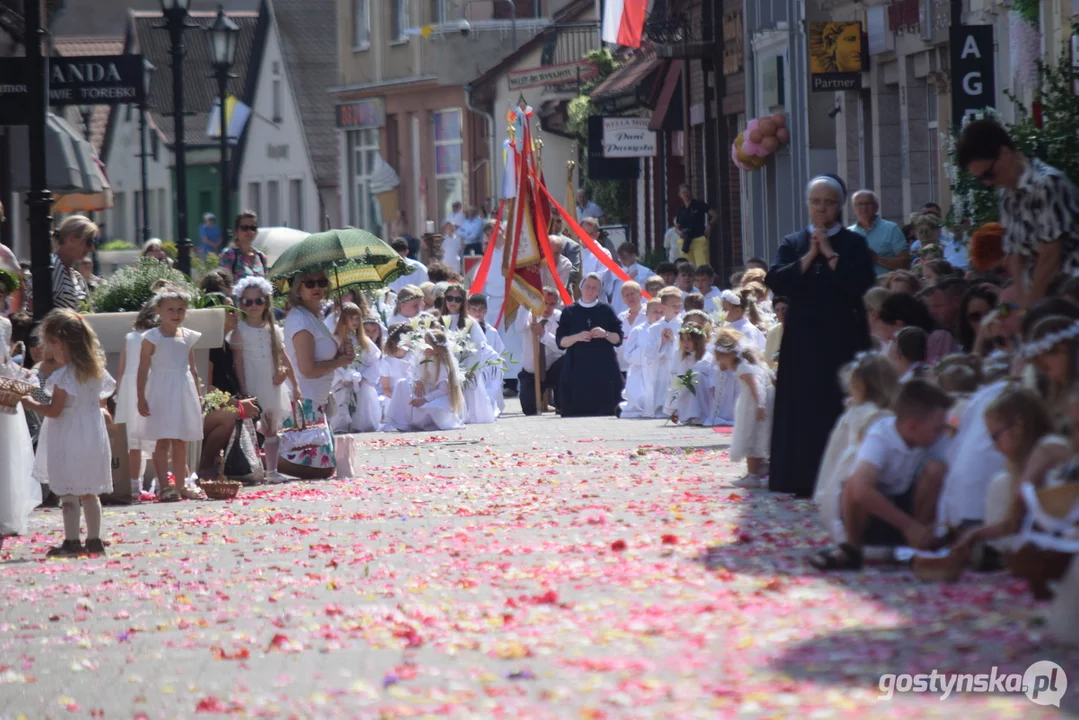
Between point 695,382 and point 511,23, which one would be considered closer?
point 695,382

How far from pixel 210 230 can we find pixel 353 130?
20.4ft

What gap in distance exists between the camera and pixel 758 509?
1172cm

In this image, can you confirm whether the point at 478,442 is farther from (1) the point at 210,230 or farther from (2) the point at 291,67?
(2) the point at 291,67

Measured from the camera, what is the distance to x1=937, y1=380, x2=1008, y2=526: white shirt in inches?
337

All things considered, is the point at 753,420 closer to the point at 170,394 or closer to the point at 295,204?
the point at 170,394

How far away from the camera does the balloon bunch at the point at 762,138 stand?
1266 inches

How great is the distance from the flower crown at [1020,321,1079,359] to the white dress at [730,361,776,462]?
190 inches

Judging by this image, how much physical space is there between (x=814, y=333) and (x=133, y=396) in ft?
15.9

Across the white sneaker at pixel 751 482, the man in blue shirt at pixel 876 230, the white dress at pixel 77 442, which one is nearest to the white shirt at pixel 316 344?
the white sneaker at pixel 751 482

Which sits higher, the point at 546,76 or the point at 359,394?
the point at 546,76

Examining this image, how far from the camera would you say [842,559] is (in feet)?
29.1

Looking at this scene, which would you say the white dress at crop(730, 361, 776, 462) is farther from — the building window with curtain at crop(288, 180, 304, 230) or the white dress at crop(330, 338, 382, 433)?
the building window with curtain at crop(288, 180, 304, 230)

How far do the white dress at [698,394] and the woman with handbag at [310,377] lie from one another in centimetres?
490

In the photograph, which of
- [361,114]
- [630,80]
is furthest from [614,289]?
[361,114]
